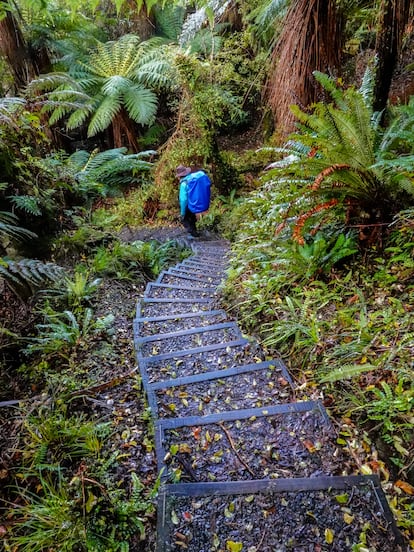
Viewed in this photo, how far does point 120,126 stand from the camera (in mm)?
8734

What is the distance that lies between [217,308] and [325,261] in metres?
1.08

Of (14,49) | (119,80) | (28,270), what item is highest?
(119,80)

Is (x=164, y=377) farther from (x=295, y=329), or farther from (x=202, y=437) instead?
(x=295, y=329)

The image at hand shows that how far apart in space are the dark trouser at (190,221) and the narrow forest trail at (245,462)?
3.69 m

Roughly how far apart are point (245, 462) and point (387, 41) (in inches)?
114

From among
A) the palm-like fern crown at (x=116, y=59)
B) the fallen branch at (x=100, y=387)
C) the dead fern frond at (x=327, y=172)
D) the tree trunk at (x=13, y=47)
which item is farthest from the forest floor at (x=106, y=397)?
the palm-like fern crown at (x=116, y=59)

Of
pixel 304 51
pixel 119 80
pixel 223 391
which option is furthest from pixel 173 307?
pixel 119 80

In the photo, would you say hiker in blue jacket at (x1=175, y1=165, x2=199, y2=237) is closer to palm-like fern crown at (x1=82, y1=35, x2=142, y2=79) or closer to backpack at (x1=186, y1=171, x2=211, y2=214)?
backpack at (x1=186, y1=171, x2=211, y2=214)

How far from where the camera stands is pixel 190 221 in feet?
20.1

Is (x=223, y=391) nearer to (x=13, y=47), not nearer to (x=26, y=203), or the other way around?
(x=26, y=203)

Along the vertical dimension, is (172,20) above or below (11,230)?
above

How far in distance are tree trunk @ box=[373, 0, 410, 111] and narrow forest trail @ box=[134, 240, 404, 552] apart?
2.23 m

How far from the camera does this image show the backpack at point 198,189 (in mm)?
5547

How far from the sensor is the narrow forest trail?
4.46 feet
